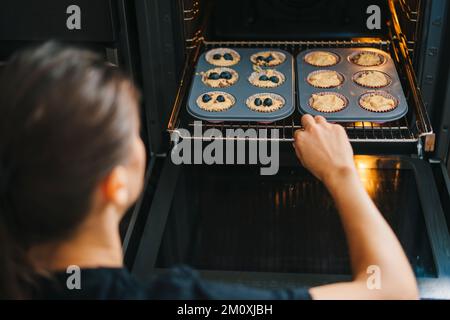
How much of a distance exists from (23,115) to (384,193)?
1169 mm

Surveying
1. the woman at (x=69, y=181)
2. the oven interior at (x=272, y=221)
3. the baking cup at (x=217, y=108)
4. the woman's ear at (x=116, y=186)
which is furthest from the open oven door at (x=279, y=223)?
the woman's ear at (x=116, y=186)

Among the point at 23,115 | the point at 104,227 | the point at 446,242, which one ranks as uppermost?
the point at 23,115

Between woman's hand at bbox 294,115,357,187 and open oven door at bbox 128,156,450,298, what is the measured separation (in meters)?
0.31

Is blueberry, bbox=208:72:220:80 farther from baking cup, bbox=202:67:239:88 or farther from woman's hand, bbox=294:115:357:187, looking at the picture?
woman's hand, bbox=294:115:357:187

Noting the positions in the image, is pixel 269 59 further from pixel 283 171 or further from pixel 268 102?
pixel 283 171

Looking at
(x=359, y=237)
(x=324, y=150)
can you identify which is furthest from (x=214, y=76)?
(x=359, y=237)

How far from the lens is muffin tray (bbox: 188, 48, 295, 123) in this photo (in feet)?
5.77

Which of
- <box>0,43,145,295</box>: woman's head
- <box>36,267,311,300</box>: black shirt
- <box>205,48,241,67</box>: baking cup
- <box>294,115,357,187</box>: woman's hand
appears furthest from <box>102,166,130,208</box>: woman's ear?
<box>205,48,241,67</box>: baking cup

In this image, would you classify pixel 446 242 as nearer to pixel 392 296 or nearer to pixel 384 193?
pixel 384 193

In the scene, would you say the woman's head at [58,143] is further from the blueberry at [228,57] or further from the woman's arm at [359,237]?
the blueberry at [228,57]

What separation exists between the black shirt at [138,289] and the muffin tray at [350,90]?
2.54 ft

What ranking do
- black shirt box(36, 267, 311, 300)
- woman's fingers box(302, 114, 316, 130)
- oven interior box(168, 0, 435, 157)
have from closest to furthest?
black shirt box(36, 267, 311, 300) → woman's fingers box(302, 114, 316, 130) → oven interior box(168, 0, 435, 157)

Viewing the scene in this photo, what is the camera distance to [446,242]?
5.37 ft
